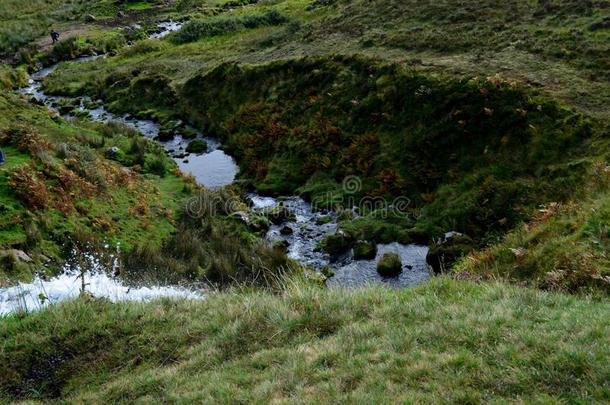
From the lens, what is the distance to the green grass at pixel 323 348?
6859 mm

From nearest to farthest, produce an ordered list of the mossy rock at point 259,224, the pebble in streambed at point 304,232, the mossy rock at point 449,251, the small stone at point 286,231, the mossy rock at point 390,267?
1. the mossy rock at point 449,251
2. the mossy rock at point 390,267
3. the pebble in streambed at point 304,232
4. the small stone at point 286,231
5. the mossy rock at point 259,224

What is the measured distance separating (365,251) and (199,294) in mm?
7705

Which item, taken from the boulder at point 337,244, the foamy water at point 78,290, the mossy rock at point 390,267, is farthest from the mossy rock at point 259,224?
the foamy water at point 78,290

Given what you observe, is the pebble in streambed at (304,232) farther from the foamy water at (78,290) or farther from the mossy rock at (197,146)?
the foamy water at (78,290)

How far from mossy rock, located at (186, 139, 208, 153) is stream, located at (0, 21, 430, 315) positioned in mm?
329

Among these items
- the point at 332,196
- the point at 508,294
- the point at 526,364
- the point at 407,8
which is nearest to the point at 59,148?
the point at 332,196

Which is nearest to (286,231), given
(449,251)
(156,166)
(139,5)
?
(449,251)

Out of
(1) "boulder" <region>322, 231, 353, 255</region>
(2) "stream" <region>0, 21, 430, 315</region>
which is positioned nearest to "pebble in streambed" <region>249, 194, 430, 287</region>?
(2) "stream" <region>0, 21, 430, 315</region>

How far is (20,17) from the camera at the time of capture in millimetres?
79000

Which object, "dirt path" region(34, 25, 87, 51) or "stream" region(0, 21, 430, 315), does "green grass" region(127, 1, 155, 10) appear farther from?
"stream" region(0, 21, 430, 315)

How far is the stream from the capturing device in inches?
496

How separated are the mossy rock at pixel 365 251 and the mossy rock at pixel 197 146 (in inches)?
582

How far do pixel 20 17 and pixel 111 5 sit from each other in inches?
540

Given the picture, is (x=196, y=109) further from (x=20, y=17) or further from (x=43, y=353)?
(x=20, y=17)
